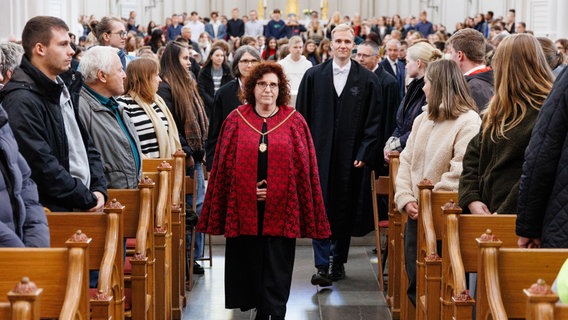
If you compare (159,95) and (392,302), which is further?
(159,95)

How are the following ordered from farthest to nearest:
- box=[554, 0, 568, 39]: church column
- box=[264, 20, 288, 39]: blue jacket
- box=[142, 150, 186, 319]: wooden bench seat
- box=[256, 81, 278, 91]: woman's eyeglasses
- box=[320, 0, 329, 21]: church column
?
1. box=[320, 0, 329, 21]: church column
2. box=[264, 20, 288, 39]: blue jacket
3. box=[554, 0, 568, 39]: church column
4. box=[142, 150, 186, 319]: wooden bench seat
5. box=[256, 81, 278, 91]: woman's eyeglasses

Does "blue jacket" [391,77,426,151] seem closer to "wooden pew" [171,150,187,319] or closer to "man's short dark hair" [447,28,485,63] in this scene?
"man's short dark hair" [447,28,485,63]

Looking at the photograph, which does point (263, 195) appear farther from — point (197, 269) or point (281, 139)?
point (197, 269)

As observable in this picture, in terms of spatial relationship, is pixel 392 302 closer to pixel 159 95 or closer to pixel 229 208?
pixel 229 208

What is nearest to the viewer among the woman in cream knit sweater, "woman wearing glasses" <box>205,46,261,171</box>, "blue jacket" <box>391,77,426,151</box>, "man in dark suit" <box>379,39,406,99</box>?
the woman in cream knit sweater

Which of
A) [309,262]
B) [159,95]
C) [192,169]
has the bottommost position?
[309,262]

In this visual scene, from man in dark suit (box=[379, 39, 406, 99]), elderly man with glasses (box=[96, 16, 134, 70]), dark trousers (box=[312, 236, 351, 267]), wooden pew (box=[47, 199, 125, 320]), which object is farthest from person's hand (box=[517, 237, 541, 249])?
man in dark suit (box=[379, 39, 406, 99])

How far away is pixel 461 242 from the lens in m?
5.16

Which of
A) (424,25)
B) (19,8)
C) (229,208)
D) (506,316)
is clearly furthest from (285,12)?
(506,316)

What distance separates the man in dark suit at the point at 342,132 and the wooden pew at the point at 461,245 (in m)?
3.04

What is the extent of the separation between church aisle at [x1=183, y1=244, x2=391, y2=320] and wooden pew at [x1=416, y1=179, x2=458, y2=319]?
56.2 inches

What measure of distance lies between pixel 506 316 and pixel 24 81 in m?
2.82

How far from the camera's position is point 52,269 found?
3.93 metres

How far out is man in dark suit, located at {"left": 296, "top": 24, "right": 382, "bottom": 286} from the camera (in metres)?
8.32
